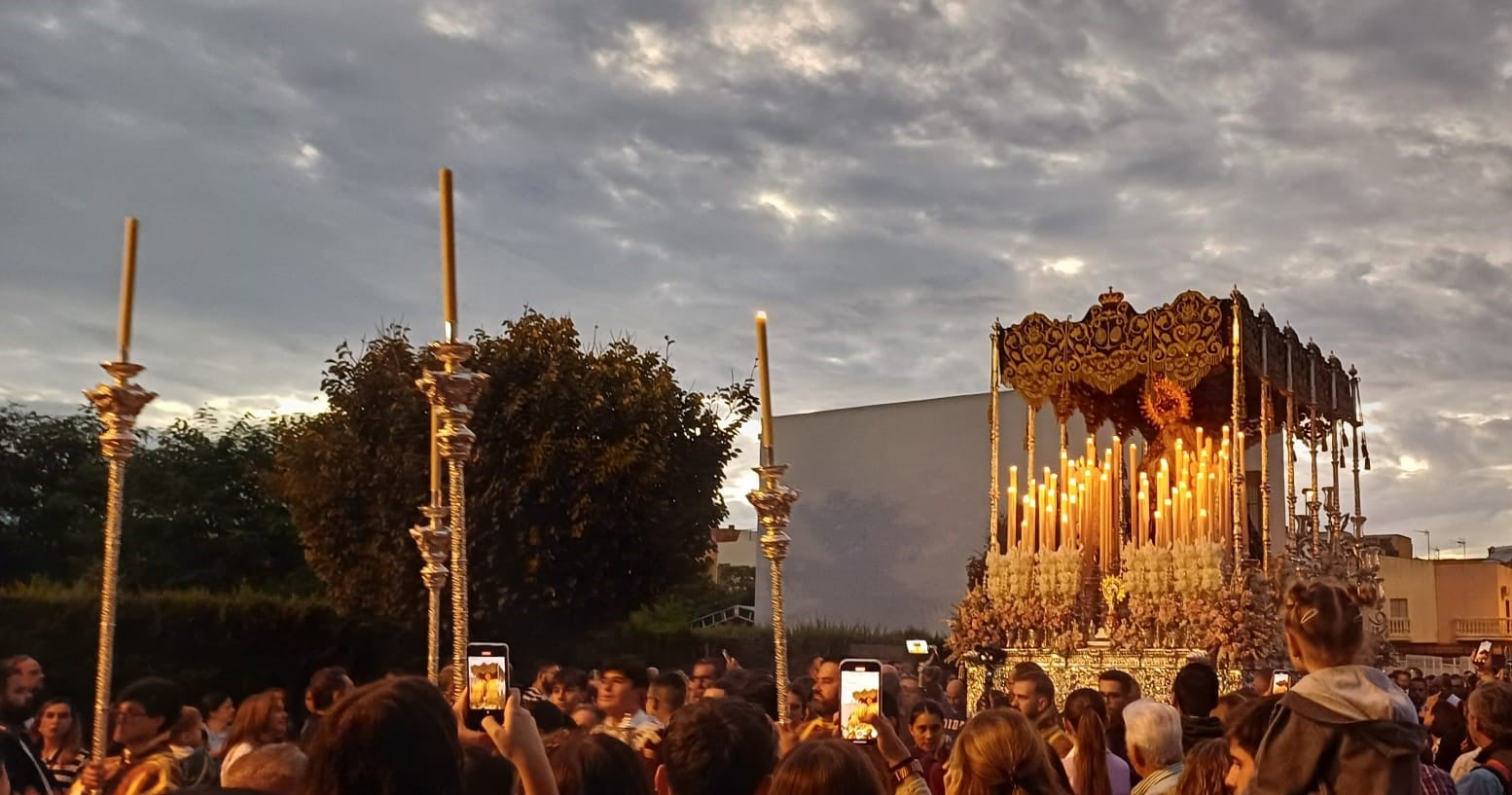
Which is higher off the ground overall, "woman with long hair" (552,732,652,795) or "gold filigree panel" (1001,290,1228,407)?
"gold filigree panel" (1001,290,1228,407)

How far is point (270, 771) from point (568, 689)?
6.02 metres

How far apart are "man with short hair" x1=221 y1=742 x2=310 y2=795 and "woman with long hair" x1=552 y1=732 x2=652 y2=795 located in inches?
25.3

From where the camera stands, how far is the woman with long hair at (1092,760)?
19.9ft

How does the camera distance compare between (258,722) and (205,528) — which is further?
(205,528)

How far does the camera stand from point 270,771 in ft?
11.8

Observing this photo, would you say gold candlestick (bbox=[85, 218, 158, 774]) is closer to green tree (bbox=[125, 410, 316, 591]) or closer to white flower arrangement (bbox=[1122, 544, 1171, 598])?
white flower arrangement (bbox=[1122, 544, 1171, 598])

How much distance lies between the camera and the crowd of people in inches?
117

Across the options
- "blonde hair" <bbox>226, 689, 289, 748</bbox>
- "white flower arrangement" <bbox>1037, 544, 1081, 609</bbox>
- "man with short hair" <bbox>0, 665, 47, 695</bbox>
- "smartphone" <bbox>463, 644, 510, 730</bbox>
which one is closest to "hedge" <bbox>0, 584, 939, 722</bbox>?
"white flower arrangement" <bbox>1037, 544, 1081, 609</bbox>

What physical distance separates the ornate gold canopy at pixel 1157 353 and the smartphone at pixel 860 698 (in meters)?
11.4

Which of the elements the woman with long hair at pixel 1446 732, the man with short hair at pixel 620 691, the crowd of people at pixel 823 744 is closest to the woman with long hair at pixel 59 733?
the crowd of people at pixel 823 744

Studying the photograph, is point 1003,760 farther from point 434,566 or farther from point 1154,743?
point 434,566

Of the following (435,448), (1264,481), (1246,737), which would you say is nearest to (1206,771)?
(1246,737)

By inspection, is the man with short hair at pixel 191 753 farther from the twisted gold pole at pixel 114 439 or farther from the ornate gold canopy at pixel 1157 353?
the ornate gold canopy at pixel 1157 353

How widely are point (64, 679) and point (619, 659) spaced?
1229 cm
